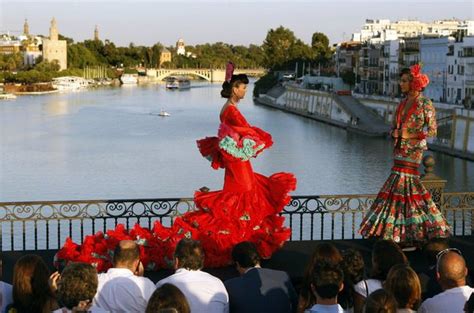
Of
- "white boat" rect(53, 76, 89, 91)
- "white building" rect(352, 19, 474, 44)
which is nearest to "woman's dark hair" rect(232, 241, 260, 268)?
"white building" rect(352, 19, 474, 44)

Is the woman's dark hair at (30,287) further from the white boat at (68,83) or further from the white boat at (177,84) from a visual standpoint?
the white boat at (177,84)

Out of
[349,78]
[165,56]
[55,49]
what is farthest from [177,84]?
[349,78]

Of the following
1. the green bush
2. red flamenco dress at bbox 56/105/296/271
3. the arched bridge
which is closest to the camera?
red flamenco dress at bbox 56/105/296/271

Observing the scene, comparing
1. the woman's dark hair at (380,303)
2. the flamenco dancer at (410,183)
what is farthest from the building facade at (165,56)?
the woman's dark hair at (380,303)

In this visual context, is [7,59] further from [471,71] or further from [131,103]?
[471,71]

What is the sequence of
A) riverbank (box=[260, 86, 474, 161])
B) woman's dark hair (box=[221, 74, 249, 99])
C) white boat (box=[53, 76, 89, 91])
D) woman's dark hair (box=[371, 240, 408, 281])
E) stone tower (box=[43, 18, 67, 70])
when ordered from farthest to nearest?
1. stone tower (box=[43, 18, 67, 70])
2. white boat (box=[53, 76, 89, 91])
3. riverbank (box=[260, 86, 474, 161])
4. woman's dark hair (box=[221, 74, 249, 99])
5. woman's dark hair (box=[371, 240, 408, 281])

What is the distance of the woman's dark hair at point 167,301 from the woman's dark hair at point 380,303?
78 cm

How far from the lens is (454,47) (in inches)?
1907

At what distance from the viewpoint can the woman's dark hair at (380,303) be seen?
366cm

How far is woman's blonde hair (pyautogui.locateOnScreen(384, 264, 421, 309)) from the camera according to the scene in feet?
13.5

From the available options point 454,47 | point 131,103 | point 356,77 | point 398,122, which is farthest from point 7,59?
point 398,122

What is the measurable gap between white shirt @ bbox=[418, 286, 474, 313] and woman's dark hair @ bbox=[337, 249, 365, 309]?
0.36 meters

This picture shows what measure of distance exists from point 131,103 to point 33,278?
72075 mm

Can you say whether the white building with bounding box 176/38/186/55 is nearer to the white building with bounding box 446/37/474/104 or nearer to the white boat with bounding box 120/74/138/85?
the white boat with bounding box 120/74/138/85
